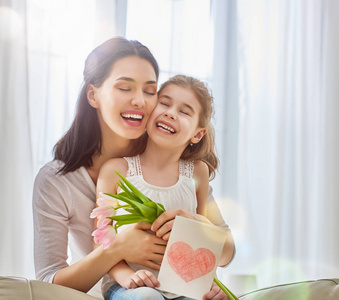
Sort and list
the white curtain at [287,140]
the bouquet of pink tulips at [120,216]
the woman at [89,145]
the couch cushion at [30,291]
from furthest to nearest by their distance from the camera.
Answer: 1. the white curtain at [287,140]
2. the woman at [89,145]
3. the bouquet of pink tulips at [120,216]
4. the couch cushion at [30,291]

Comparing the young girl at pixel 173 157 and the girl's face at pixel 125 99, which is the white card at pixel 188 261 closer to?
the young girl at pixel 173 157

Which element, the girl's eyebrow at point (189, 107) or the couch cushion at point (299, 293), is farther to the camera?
the girl's eyebrow at point (189, 107)

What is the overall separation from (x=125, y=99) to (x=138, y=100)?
0.14 ft

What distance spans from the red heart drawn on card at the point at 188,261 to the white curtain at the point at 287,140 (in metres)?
0.68

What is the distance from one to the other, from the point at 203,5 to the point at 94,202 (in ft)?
3.08

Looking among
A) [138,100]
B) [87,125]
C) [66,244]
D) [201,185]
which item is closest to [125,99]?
[138,100]

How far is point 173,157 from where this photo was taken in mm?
1693

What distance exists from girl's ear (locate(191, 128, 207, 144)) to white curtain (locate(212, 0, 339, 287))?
0.38 m

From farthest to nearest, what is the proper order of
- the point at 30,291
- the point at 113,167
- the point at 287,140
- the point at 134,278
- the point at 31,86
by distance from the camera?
1. the point at 287,140
2. the point at 31,86
3. the point at 113,167
4. the point at 134,278
5. the point at 30,291

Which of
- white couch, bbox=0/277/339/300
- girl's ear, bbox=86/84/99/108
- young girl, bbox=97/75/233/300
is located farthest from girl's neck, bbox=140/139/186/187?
white couch, bbox=0/277/339/300

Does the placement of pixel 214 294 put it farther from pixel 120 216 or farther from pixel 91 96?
pixel 91 96

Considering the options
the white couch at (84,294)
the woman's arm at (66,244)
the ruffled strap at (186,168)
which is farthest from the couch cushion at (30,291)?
the ruffled strap at (186,168)

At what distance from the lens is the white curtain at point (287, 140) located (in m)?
2.12

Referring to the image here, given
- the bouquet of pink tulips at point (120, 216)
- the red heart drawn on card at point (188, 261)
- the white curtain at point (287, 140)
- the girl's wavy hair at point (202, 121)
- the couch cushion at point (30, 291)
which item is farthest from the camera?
the white curtain at point (287, 140)
